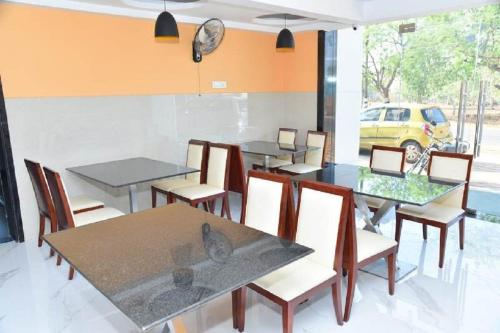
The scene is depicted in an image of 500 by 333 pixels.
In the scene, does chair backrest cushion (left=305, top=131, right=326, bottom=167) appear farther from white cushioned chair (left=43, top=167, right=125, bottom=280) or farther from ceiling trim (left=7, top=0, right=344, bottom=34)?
white cushioned chair (left=43, top=167, right=125, bottom=280)

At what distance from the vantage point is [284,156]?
5320 millimetres

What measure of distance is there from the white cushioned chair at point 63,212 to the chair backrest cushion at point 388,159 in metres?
2.57

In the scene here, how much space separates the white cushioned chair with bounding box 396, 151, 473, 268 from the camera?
3.02 metres

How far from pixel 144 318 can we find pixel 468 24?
4.56 metres

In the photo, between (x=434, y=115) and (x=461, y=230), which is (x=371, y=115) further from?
(x=461, y=230)

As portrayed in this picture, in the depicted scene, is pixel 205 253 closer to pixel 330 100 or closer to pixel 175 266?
pixel 175 266

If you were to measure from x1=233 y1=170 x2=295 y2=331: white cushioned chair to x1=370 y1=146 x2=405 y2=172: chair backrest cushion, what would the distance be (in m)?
1.65

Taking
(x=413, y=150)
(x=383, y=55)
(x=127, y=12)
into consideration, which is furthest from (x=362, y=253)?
(x=383, y=55)

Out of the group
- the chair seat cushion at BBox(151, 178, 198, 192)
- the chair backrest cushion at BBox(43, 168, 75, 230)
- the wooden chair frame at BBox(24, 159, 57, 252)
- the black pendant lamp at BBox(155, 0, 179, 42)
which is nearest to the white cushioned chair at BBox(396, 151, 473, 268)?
the chair seat cushion at BBox(151, 178, 198, 192)

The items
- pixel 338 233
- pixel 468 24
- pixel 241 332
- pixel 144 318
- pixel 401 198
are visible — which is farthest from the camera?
pixel 468 24

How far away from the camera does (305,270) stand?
7.05 ft

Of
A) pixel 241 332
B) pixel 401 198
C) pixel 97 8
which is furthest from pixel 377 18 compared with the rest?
pixel 241 332

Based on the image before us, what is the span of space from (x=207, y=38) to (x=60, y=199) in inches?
103

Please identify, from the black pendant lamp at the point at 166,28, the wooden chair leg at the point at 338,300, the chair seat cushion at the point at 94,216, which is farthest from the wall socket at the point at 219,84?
the wooden chair leg at the point at 338,300
